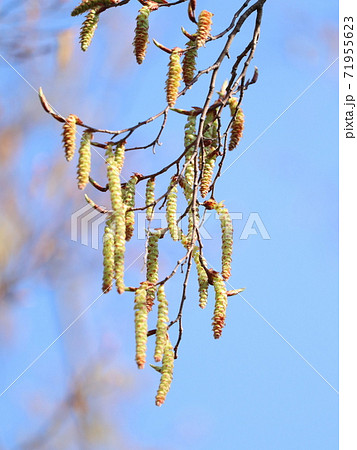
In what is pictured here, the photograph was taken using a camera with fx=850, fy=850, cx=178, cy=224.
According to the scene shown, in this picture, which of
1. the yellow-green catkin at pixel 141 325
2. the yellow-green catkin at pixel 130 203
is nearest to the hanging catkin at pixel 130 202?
the yellow-green catkin at pixel 130 203

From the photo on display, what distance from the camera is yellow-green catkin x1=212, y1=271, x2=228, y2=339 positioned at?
1.48m

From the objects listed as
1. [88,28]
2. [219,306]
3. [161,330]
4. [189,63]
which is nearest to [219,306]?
[219,306]

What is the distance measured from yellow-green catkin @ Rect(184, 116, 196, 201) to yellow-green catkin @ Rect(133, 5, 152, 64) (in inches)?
5.9

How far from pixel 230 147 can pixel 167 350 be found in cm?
43

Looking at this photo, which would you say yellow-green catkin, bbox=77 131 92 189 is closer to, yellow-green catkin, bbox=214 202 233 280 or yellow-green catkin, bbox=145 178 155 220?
yellow-green catkin, bbox=145 178 155 220

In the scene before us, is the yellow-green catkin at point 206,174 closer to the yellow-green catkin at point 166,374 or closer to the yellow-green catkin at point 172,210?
the yellow-green catkin at point 172,210

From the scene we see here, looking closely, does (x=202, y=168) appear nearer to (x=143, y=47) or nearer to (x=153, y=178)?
(x=153, y=178)

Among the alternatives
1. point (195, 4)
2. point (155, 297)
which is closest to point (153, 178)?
point (155, 297)

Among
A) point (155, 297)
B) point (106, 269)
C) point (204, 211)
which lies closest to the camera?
point (106, 269)

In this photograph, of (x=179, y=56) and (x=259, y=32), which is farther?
(x=259, y=32)

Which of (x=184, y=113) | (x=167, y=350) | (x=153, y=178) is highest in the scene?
(x=184, y=113)

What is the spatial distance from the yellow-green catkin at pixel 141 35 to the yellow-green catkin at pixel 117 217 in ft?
0.66

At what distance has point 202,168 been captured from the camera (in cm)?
152

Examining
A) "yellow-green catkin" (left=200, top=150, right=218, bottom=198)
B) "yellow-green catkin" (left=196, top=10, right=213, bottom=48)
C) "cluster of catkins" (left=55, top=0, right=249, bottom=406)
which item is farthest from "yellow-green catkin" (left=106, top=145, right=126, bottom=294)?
"yellow-green catkin" (left=196, top=10, right=213, bottom=48)
